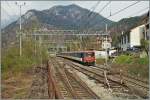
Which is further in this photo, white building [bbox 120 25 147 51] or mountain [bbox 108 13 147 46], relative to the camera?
mountain [bbox 108 13 147 46]

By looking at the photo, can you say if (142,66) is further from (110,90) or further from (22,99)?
(22,99)

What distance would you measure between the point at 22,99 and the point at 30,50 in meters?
38.9

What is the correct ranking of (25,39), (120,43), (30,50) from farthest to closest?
(120,43), (25,39), (30,50)

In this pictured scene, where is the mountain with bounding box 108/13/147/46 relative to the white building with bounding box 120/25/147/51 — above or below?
above

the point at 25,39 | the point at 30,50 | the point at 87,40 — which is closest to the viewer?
the point at 30,50

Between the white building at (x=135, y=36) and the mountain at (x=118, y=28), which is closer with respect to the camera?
the white building at (x=135, y=36)

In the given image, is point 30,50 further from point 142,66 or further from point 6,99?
point 6,99

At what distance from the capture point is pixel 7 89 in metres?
21.7

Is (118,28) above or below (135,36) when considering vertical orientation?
above

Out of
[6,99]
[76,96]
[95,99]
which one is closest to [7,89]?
[6,99]

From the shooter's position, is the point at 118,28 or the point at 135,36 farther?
the point at 118,28

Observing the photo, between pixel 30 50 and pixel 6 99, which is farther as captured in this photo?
pixel 30 50

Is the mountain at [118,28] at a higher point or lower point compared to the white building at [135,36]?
higher

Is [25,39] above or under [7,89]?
above
